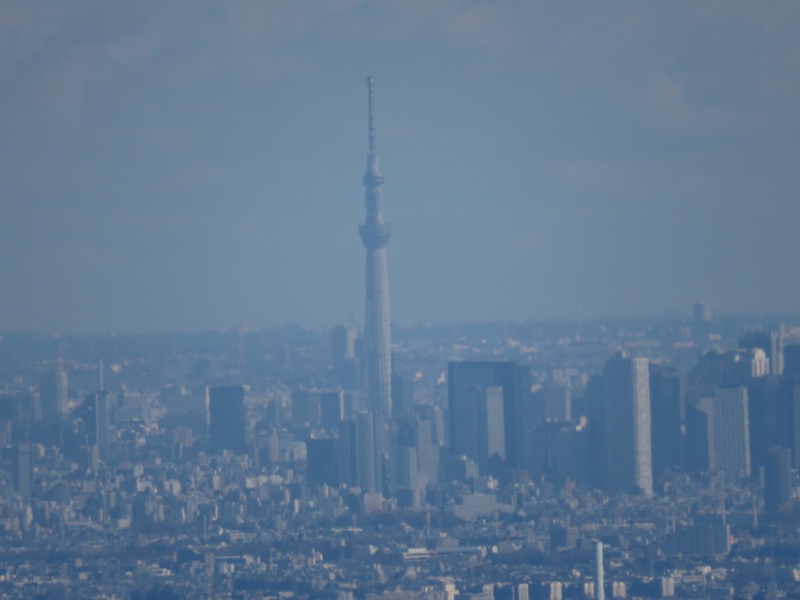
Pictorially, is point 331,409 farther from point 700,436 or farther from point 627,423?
point 700,436

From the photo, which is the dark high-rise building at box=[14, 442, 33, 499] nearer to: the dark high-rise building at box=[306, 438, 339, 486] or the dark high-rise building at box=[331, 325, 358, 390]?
the dark high-rise building at box=[306, 438, 339, 486]

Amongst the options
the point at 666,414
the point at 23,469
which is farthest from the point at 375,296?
the point at 23,469

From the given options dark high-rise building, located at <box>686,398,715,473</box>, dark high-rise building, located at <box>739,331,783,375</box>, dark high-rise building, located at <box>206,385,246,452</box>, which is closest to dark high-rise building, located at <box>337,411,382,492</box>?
dark high-rise building, located at <box>206,385,246,452</box>

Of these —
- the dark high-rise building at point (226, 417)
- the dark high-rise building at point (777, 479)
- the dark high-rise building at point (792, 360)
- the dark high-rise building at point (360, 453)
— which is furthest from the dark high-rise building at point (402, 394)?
the dark high-rise building at point (777, 479)

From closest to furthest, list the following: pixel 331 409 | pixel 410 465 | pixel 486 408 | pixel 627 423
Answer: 1. pixel 410 465
2. pixel 627 423
3. pixel 486 408
4. pixel 331 409

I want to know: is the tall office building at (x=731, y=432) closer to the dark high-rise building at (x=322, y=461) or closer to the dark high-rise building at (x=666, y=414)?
the dark high-rise building at (x=666, y=414)

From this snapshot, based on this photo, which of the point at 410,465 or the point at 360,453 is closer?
the point at 410,465
